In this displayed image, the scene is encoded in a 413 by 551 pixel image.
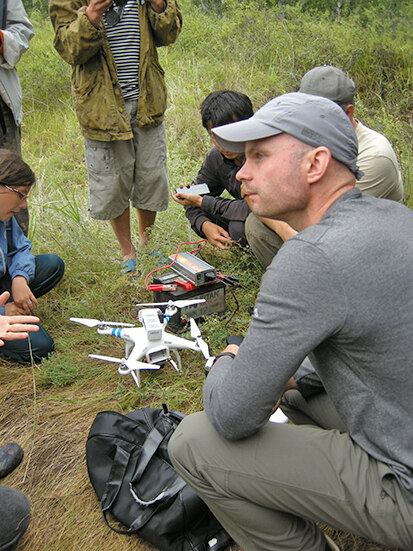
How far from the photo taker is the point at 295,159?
60.9 inches

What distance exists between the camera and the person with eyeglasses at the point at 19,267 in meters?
2.97

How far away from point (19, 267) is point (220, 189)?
161 centimetres

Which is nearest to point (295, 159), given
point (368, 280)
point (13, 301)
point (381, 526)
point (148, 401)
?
point (368, 280)

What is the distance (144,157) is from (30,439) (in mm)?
2154

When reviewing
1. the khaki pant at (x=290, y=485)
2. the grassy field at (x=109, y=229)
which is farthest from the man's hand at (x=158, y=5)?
the khaki pant at (x=290, y=485)

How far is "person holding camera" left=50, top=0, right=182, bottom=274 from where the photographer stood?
11.0 ft

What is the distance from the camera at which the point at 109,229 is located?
15.2 ft

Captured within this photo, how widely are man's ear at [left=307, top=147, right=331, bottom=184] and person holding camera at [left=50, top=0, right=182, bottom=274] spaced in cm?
230

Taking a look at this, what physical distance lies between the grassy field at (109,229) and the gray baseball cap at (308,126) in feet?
4.72

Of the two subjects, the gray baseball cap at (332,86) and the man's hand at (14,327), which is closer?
the man's hand at (14,327)

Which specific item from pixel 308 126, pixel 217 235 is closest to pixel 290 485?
pixel 308 126

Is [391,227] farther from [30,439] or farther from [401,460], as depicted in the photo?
[30,439]

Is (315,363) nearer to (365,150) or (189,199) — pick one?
(365,150)

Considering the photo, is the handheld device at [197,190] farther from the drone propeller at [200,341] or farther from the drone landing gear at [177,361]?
the drone landing gear at [177,361]
